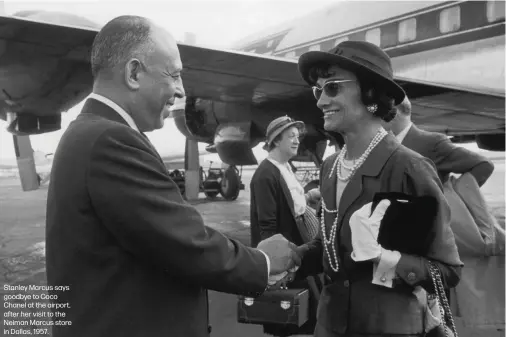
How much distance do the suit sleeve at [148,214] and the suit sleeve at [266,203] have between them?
7.42 ft

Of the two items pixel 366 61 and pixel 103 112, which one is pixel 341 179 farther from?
pixel 103 112

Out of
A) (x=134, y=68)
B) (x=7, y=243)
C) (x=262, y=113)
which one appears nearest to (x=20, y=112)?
(x=7, y=243)

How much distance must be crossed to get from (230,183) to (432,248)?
12.9m

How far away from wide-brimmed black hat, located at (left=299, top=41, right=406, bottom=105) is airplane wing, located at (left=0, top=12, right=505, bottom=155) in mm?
3866

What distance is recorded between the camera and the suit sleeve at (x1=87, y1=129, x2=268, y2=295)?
4.33ft

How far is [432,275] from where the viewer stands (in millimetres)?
1661

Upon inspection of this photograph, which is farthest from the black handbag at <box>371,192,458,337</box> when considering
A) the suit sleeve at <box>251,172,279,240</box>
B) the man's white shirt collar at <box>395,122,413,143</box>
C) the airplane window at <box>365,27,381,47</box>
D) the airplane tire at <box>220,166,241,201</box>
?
the airplane tire at <box>220,166,241,201</box>

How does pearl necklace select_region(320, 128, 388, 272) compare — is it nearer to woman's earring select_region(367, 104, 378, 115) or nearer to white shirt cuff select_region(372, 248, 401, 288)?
woman's earring select_region(367, 104, 378, 115)

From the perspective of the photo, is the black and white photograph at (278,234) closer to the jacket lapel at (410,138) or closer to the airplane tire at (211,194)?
the jacket lapel at (410,138)

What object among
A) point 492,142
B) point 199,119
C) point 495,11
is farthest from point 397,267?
point 492,142

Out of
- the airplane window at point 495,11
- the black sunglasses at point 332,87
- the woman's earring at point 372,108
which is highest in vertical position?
the airplane window at point 495,11

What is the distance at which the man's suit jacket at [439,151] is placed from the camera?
10.1 ft

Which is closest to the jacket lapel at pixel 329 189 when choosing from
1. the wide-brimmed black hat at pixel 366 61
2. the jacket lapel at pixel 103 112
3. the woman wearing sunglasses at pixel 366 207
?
the woman wearing sunglasses at pixel 366 207

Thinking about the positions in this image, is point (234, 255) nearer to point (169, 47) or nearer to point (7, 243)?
point (169, 47)
